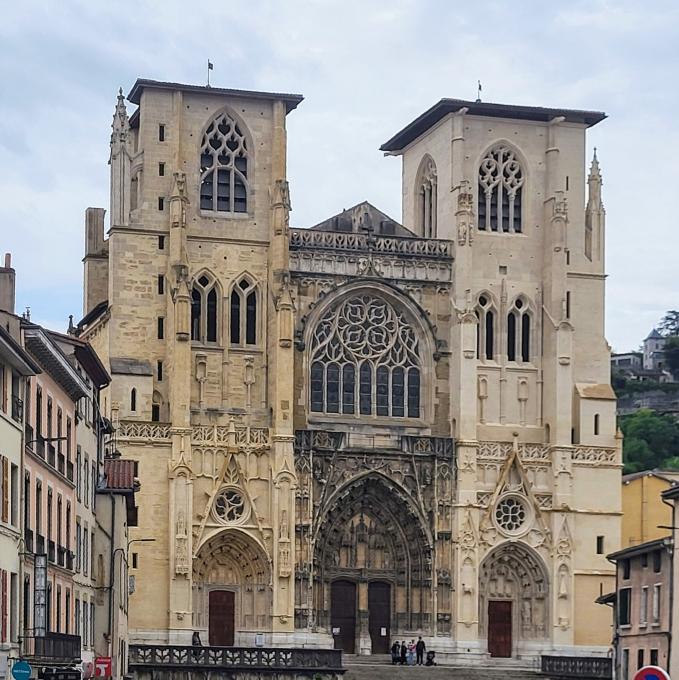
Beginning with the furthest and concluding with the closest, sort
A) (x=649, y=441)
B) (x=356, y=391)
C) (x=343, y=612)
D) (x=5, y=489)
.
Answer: (x=649, y=441) → (x=343, y=612) → (x=356, y=391) → (x=5, y=489)

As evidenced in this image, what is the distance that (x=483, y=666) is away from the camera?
283 ft

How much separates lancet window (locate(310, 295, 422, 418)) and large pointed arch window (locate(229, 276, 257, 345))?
2687 mm

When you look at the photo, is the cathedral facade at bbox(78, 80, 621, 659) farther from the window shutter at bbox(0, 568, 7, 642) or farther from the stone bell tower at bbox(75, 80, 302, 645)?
the window shutter at bbox(0, 568, 7, 642)


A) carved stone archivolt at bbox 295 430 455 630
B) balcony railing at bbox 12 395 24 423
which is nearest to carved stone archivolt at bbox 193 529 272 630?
carved stone archivolt at bbox 295 430 455 630

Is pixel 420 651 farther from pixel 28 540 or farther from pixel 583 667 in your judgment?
pixel 28 540

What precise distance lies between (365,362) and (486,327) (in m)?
5.55

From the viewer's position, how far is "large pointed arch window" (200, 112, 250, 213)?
88.7 m

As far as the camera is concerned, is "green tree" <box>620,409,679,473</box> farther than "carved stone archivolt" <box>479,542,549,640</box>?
Yes

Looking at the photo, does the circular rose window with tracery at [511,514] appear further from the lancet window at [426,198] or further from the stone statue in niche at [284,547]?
the lancet window at [426,198]

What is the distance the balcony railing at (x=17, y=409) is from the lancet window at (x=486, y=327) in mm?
44751

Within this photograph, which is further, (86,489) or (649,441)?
(649,441)

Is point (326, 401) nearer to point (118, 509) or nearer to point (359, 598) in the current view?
point (359, 598)

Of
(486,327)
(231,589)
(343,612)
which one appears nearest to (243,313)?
(486,327)

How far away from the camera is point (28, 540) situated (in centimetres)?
4750
